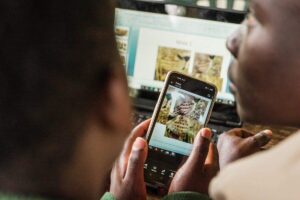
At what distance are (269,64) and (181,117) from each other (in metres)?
0.24

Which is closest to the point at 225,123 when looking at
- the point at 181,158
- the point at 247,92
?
the point at 181,158

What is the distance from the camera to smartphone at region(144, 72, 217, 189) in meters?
0.83

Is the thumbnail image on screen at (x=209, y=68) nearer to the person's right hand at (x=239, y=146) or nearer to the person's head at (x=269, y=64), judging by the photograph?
the person's right hand at (x=239, y=146)

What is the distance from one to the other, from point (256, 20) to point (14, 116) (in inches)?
11.1

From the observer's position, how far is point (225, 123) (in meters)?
1.00

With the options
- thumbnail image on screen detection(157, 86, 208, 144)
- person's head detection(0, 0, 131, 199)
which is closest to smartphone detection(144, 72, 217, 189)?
thumbnail image on screen detection(157, 86, 208, 144)

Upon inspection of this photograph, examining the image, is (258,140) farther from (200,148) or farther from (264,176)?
(264,176)

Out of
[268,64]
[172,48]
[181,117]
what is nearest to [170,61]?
[172,48]

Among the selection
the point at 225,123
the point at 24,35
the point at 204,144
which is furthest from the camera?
the point at 225,123

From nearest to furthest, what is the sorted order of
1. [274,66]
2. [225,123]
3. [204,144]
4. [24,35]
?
[24,35], [274,66], [204,144], [225,123]

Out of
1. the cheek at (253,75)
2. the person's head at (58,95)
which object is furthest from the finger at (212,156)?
the person's head at (58,95)

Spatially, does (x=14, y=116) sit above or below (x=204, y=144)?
above

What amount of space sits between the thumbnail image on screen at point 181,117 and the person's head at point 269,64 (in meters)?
0.16

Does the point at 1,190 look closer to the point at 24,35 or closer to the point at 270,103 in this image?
the point at 24,35
